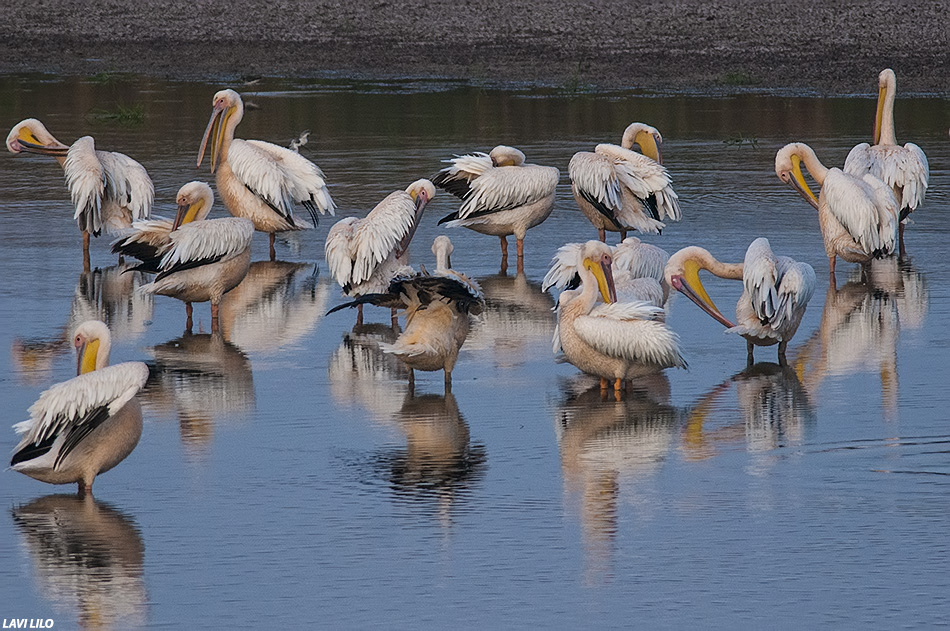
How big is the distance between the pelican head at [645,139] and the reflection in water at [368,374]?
154 inches

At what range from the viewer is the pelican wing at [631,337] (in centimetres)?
679

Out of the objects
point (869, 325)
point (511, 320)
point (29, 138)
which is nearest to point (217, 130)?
point (29, 138)

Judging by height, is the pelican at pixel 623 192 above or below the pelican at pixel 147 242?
above

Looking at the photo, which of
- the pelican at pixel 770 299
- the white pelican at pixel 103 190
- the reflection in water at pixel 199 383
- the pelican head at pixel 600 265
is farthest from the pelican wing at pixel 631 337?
the white pelican at pixel 103 190

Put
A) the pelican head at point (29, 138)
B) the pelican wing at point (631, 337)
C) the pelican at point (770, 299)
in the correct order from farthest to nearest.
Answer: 1. the pelican head at point (29, 138)
2. the pelican at point (770, 299)
3. the pelican wing at point (631, 337)

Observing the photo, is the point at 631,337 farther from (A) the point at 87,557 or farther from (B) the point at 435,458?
Result: (A) the point at 87,557

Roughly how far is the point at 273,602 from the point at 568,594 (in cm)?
89

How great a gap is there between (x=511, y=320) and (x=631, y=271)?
769 mm

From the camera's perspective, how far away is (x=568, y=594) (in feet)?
15.5

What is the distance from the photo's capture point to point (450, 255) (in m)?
9.05

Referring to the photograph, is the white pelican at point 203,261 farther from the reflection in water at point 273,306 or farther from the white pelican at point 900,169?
the white pelican at point 900,169

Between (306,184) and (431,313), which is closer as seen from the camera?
(431,313)

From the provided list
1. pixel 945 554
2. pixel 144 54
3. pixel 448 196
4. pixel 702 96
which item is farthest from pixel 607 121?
pixel 945 554

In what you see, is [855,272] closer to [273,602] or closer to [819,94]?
[273,602]
